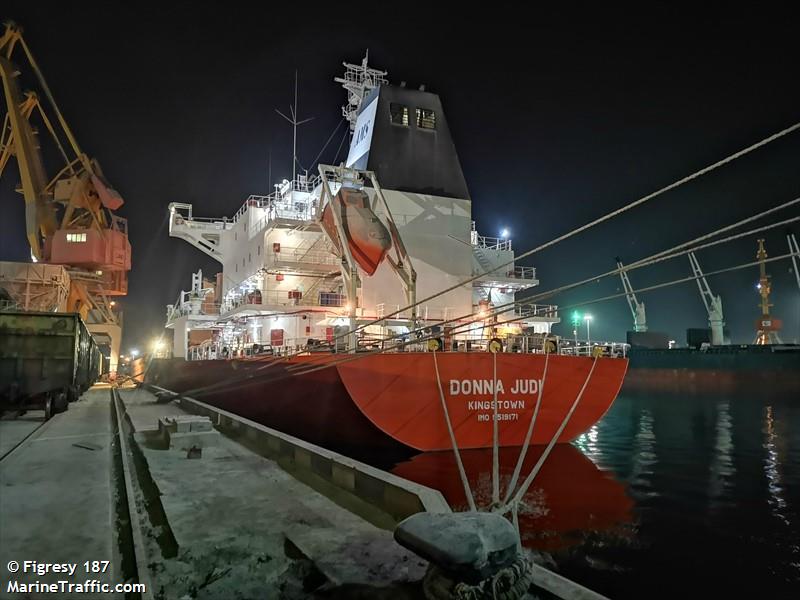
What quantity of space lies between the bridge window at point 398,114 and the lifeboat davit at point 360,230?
4165 millimetres

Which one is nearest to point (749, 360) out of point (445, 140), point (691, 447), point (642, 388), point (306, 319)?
point (642, 388)

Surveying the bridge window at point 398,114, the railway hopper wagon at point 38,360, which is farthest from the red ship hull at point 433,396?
the bridge window at point 398,114

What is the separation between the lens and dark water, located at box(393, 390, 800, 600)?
245 inches

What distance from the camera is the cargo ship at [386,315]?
11352 millimetres

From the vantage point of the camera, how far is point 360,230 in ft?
48.8

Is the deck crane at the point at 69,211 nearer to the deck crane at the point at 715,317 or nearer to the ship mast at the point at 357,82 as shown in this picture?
the ship mast at the point at 357,82

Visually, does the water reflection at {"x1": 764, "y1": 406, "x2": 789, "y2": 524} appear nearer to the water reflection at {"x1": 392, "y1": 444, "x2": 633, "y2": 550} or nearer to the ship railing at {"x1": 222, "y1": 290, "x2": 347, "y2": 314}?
the water reflection at {"x1": 392, "y1": 444, "x2": 633, "y2": 550}

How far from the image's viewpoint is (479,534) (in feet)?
12.2

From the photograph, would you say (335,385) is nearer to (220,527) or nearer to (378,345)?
(378,345)

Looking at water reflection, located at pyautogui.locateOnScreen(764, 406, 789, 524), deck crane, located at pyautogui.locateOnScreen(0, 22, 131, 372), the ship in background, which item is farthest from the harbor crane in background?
deck crane, located at pyautogui.locateOnScreen(0, 22, 131, 372)

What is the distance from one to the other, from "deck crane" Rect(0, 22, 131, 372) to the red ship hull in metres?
30.0

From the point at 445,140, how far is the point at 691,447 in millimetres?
12340

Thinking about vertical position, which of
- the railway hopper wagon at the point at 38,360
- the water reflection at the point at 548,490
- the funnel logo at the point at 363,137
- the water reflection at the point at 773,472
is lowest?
the water reflection at the point at 773,472

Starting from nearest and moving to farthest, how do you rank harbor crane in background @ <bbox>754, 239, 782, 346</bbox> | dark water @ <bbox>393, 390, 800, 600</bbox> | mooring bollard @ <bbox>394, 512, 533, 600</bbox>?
1. mooring bollard @ <bbox>394, 512, 533, 600</bbox>
2. dark water @ <bbox>393, 390, 800, 600</bbox>
3. harbor crane in background @ <bbox>754, 239, 782, 346</bbox>
